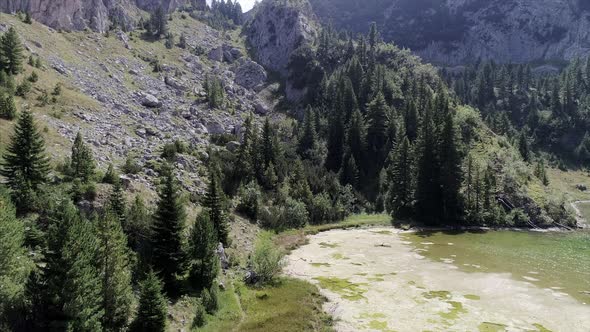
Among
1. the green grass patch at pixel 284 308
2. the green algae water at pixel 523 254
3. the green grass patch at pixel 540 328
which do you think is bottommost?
the green grass patch at pixel 284 308

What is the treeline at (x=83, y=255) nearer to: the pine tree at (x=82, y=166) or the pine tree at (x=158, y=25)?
the pine tree at (x=82, y=166)

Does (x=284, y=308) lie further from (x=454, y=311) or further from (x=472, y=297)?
(x=472, y=297)

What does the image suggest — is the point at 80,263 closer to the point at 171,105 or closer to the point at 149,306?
the point at 149,306

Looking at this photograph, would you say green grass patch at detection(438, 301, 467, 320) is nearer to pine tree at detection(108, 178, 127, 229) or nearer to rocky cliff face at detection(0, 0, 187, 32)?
pine tree at detection(108, 178, 127, 229)

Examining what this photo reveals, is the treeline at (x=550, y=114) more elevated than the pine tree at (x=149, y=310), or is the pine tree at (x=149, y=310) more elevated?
the treeline at (x=550, y=114)

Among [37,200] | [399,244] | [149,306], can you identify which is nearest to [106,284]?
[149,306]

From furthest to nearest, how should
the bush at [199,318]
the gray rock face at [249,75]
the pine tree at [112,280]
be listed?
1. the gray rock face at [249,75]
2. the bush at [199,318]
3. the pine tree at [112,280]

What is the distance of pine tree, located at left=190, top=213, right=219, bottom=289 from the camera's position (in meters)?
39.7

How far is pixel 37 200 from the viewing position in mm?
37750

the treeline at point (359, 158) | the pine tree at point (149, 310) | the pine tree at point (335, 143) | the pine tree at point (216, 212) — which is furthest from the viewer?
the pine tree at point (335, 143)

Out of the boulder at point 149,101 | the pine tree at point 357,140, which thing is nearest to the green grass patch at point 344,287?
the pine tree at point 357,140

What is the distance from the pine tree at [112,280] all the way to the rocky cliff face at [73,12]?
96.0 metres

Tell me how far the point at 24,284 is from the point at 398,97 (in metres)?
116

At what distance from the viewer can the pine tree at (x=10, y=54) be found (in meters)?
65.2
